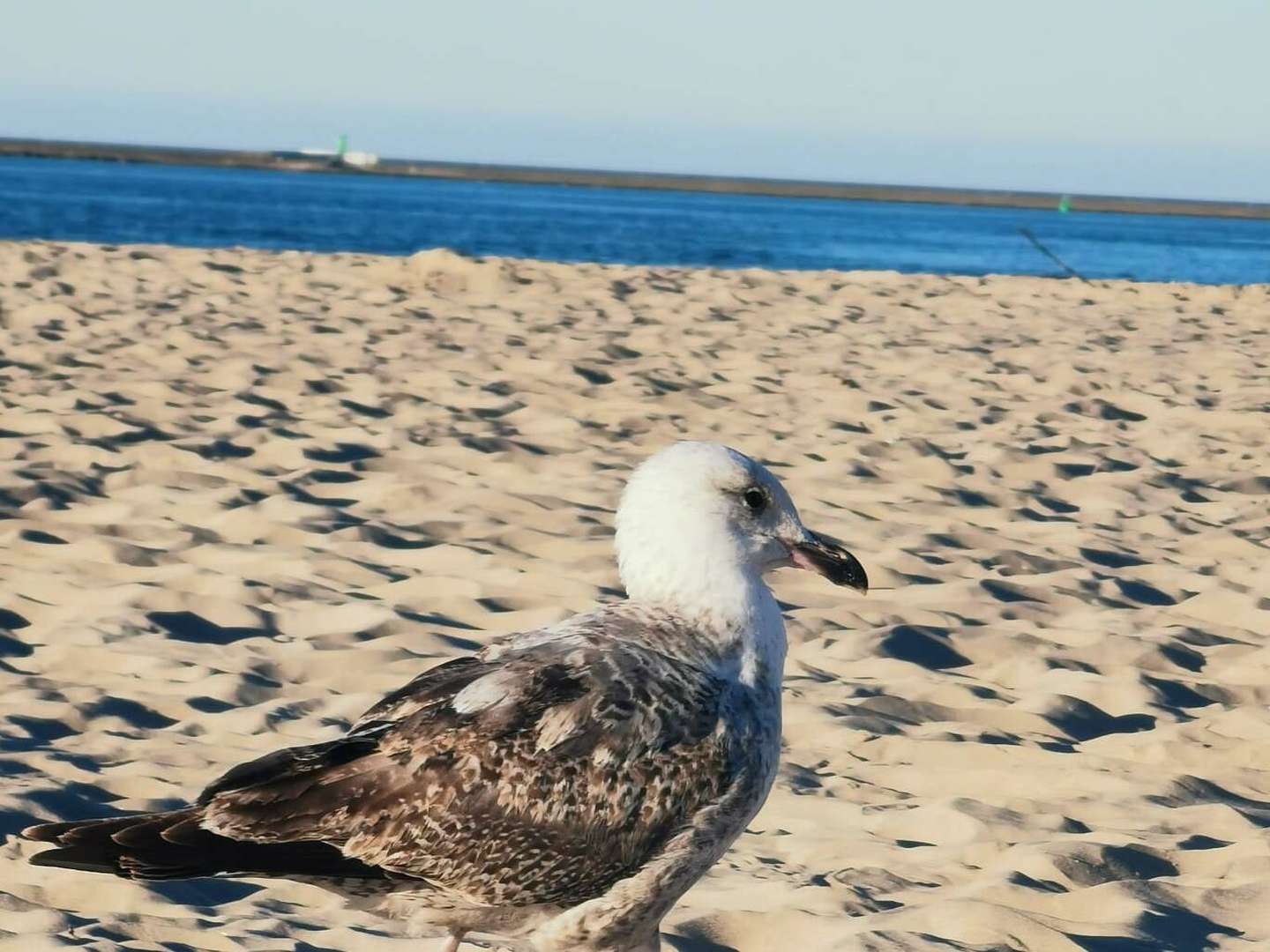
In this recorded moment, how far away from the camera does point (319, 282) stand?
1528 cm

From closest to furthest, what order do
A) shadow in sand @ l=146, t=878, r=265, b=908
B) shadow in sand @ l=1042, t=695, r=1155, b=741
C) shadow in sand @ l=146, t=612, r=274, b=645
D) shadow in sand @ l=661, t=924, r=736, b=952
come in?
1. shadow in sand @ l=661, t=924, r=736, b=952
2. shadow in sand @ l=146, t=878, r=265, b=908
3. shadow in sand @ l=1042, t=695, r=1155, b=741
4. shadow in sand @ l=146, t=612, r=274, b=645

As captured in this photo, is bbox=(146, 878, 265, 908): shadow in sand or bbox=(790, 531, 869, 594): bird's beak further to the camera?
bbox=(146, 878, 265, 908): shadow in sand

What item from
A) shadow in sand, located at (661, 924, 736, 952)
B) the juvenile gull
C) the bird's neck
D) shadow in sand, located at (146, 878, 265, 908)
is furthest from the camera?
shadow in sand, located at (146, 878, 265, 908)

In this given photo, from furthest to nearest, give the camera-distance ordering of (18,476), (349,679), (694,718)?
(18,476) < (349,679) < (694,718)

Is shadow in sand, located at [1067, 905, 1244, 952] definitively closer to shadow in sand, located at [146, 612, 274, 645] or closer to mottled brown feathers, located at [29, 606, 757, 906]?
mottled brown feathers, located at [29, 606, 757, 906]

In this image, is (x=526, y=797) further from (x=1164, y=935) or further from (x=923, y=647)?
(x=923, y=647)

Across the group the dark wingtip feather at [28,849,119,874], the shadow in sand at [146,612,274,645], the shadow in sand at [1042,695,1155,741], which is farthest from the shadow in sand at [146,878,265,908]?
the shadow in sand at [1042,695,1155,741]

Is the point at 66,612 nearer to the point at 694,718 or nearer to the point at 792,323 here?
the point at 694,718

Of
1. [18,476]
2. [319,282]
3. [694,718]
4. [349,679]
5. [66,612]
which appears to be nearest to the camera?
[694,718]

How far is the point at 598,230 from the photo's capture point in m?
59.0

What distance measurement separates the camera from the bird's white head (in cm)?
362

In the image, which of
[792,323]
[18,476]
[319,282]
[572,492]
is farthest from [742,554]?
[319,282]

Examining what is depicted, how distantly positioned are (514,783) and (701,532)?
2.26 ft

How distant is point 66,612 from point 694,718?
3190 mm
